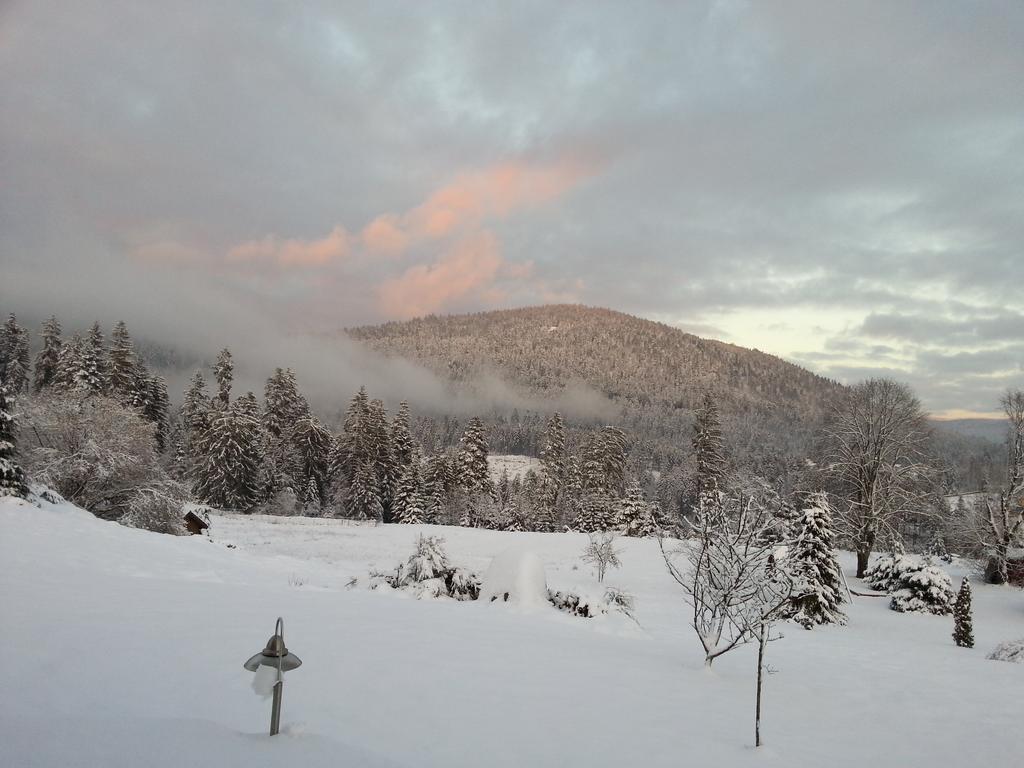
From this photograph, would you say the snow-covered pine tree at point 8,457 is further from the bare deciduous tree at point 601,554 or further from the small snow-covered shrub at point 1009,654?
the small snow-covered shrub at point 1009,654

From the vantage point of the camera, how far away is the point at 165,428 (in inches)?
2173

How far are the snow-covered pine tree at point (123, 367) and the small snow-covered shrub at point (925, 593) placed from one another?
53461mm

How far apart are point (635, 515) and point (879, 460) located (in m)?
21.5

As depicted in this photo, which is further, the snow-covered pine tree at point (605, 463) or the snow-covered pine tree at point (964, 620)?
the snow-covered pine tree at point (605, 463)

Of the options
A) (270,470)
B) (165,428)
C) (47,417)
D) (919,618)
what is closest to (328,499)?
(270,470)

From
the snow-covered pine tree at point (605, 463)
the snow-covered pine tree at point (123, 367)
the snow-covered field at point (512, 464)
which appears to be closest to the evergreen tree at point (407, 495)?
the snow-covered pine tree at point (605, 463)

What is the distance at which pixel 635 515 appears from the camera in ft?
146

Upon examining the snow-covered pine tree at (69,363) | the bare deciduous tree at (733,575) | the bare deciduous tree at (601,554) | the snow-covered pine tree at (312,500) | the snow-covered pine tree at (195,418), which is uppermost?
the snow-covered pine tree at (69,363)

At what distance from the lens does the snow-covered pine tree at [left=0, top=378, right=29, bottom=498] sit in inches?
615

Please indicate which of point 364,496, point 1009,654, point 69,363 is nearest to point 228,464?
point 364,496

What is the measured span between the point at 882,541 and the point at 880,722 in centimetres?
2336

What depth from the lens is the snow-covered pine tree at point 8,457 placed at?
15617 millimetres

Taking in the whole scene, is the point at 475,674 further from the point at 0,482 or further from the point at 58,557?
the point at 0,482

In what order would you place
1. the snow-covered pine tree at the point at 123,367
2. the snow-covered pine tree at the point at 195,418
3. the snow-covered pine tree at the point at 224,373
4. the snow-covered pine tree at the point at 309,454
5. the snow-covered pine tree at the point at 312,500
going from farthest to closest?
the snow-covered pine tree at the point at 224,373 → the snow-covered pine tree at the point at 309,454 → the snow-covered pine tree at the point at 312,500 → the snow-covered pine tree at the point at 195,418 → the snow-covered pine tree at the point at 123,367
